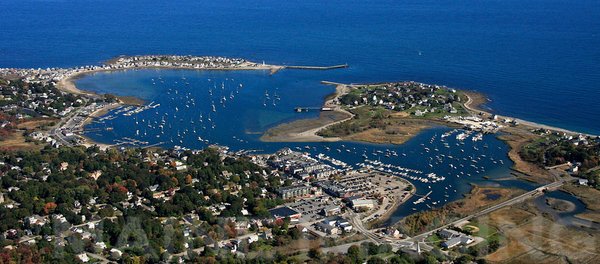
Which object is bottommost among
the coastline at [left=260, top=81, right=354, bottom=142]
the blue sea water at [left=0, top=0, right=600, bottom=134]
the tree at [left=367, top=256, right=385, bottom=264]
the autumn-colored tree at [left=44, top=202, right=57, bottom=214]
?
the coastline at [left=260, top=81, right=354, bottom=142]

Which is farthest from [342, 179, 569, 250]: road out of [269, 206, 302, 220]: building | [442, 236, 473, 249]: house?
[269, 206, 302, 220]: building

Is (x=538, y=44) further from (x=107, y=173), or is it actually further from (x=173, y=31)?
(x=107, y=173)

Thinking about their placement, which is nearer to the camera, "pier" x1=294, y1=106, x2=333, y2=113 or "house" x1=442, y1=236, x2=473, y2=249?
"house" x1=442, y1=236, x2=473, y2=249

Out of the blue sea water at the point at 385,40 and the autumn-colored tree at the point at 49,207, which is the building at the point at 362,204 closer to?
the autumn-colored tree at the point at 49,207

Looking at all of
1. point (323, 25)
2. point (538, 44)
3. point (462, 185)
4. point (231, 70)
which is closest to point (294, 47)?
point (231, 70)

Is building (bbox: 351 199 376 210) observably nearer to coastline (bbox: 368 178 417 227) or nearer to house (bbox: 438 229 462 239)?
coastline (bbox: 368 178 417 227)

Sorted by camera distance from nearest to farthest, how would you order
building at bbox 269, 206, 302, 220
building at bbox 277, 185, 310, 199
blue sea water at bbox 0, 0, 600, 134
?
building at bbox 269, 206, 302, 220, building at bbox 277, 185, 310, 199, blue sea water at bbox 0, 0, 600, 134
